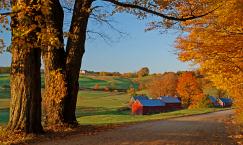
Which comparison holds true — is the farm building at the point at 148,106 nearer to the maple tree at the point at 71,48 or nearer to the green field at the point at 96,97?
the green field at the point at 96,97

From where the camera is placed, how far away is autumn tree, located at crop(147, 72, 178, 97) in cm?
11069

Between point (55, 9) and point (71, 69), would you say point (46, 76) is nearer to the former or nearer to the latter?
point (71, 69)

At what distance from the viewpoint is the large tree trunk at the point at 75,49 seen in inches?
719

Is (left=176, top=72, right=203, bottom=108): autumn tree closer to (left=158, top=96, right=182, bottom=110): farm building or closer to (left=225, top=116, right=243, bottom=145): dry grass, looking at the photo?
(left=158, top=96, right=182, bottom=110): farm building

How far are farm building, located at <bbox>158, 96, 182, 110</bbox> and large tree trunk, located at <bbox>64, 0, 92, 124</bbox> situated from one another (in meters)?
82.7

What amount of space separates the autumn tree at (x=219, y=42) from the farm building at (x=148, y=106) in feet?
239

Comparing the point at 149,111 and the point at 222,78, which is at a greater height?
the point at 222,78

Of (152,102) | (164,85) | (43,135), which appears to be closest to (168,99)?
(152,102)

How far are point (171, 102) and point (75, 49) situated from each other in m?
84.7

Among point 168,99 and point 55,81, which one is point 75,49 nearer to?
point 55,81

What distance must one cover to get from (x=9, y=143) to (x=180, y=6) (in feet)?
28.8

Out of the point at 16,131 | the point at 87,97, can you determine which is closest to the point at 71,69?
the point at 16,131

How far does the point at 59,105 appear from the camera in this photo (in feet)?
59.2

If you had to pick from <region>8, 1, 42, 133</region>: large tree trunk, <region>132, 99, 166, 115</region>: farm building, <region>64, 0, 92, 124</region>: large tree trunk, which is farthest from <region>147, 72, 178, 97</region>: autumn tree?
<region>8, 1, 42, 133</region>: large tree trunk
